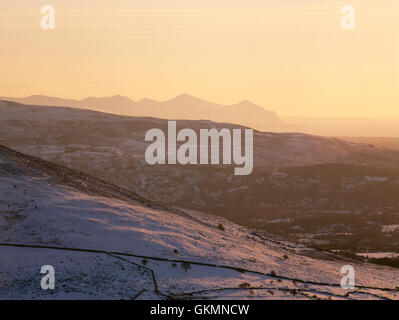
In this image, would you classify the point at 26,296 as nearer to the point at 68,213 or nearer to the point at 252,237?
the point at 68,213

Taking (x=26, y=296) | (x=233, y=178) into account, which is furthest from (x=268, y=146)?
(x=26, y=296)

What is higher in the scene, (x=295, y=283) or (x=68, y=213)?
(x=68, y=213)

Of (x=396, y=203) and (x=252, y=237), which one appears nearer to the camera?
(x=252, y=237)

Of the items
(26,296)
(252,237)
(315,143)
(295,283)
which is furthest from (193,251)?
(315,143)

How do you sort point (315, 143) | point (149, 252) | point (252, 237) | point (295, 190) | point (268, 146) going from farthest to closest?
point (315, 143) < point (268, 146) < point (295, 190) < point (252, 237) < point (149, 252)

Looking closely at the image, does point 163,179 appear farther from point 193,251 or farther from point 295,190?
point 193,251
